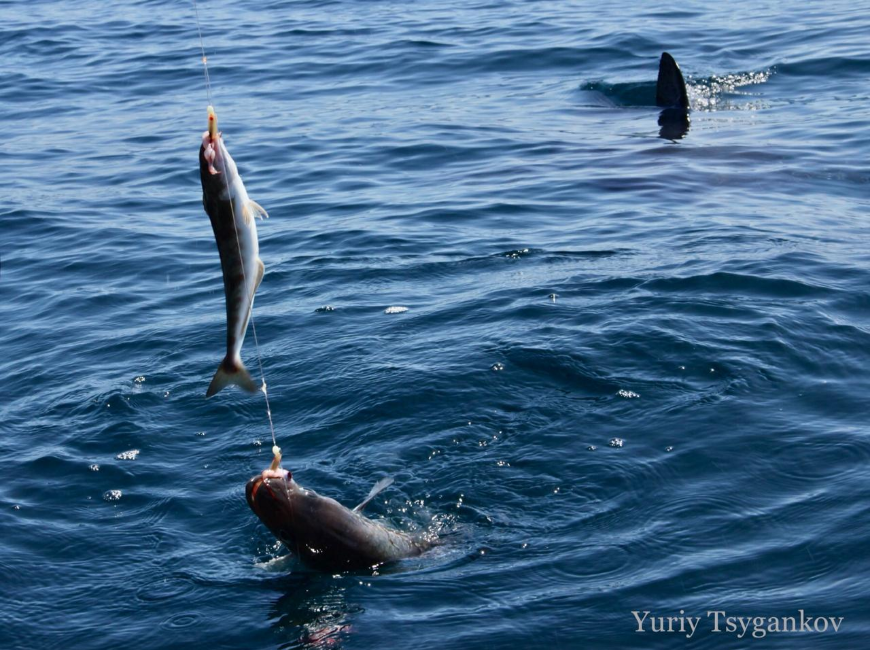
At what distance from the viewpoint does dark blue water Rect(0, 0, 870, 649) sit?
21.0ft

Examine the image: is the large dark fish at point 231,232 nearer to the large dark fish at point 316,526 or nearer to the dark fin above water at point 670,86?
the large dark fish at point 316,526

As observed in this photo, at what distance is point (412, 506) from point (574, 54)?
546 inches

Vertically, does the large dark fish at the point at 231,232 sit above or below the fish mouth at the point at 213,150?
below

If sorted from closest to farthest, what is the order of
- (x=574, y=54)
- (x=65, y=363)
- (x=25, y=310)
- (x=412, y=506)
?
(x=412, y=506), (x=65, y=363), (x=25, y=310), (x=574, y=54)

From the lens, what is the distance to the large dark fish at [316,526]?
6.11 meters

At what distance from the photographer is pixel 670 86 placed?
53.9ft

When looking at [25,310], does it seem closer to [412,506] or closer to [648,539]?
[412,506]

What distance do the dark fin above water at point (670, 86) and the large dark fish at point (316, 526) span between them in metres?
11.0

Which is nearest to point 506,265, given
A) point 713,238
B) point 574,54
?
point 713,238

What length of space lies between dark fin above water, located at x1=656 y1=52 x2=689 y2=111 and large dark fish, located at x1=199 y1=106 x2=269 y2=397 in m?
11.6

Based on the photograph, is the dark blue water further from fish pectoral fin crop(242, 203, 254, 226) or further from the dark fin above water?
fish pectoral fin crop(242, 203, 254, 226)

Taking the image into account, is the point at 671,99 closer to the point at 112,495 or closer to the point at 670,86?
the point at 670,86

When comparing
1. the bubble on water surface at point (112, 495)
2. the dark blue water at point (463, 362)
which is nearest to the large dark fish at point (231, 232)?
the dark blue water at point (463, 362)

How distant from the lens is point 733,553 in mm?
6504
